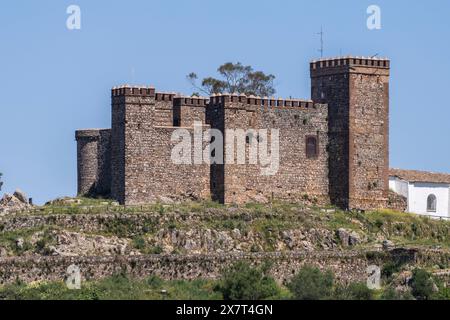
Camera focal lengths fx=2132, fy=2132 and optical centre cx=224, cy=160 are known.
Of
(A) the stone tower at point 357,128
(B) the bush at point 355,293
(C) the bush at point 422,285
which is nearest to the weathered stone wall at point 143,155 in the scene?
(A) the stone tower at point 357,128

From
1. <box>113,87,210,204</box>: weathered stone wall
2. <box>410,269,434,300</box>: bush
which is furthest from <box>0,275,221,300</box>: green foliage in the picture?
<box>113,87,210,204</box>: weathered stone wall

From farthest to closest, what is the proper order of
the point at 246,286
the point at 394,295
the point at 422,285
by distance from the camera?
1. the point at 422,285
2. the point at 246,286
3. the point at 394,295

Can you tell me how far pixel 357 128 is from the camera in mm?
105750

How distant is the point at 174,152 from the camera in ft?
334

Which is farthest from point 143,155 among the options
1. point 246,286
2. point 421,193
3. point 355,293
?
point 421,193

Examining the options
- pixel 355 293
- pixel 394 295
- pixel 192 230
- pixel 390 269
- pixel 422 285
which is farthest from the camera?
pixel 192 230

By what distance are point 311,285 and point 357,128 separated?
18375 mm

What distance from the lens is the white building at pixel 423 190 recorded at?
108688 millimetres

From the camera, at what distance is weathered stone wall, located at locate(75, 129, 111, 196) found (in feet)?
342

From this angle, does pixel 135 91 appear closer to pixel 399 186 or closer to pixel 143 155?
pixel 143 155

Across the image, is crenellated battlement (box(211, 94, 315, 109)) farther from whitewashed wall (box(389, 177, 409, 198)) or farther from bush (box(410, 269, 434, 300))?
bush (box(410, 269, 434, 300))

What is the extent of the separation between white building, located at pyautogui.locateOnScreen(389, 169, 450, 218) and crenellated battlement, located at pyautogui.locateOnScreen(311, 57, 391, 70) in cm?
626
